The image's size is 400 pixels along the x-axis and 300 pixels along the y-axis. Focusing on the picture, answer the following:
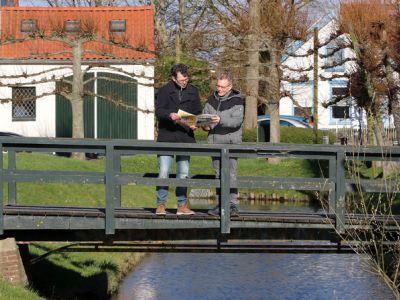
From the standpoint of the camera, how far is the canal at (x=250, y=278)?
16125mm

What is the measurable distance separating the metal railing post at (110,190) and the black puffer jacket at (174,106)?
25.1 inches

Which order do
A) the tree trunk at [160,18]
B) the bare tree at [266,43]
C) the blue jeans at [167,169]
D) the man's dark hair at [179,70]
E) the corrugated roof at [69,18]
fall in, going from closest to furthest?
the man's dark hair at [179,70], the blue jeans at [167,169], the bare tree at [266,43], the corrugated roof at [69,18], the tree trunk at [160,18]

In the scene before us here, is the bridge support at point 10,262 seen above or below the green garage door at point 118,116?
below

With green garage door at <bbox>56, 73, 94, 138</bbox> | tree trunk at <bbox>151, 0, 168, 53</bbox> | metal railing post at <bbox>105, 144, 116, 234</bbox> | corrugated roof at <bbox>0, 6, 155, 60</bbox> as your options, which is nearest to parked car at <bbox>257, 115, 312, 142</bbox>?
corrugated roof at <bbox>0, 6, 155, 60</bbox>

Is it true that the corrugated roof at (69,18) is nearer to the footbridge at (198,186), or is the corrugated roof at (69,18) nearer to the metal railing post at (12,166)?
the metal railing post at (12,166)

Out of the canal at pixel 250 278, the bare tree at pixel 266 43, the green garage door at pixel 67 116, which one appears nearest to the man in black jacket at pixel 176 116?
the canal at pixel 250 278

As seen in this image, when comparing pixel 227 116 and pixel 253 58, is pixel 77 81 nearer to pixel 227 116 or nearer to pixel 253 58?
pixel 253 58

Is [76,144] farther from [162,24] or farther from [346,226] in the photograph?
[162,24]

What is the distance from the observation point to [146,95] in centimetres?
3800

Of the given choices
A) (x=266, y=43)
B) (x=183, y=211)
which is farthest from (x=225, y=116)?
(x=266, y=43)

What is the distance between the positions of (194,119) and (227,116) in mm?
402

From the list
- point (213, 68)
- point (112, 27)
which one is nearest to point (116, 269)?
point (213, 68)

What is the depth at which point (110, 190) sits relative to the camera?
1135cm

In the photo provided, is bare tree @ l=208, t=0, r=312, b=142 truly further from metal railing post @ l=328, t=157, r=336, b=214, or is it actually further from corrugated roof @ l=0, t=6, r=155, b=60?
metal railing post @ l=328, t=157, r=336, b=214
